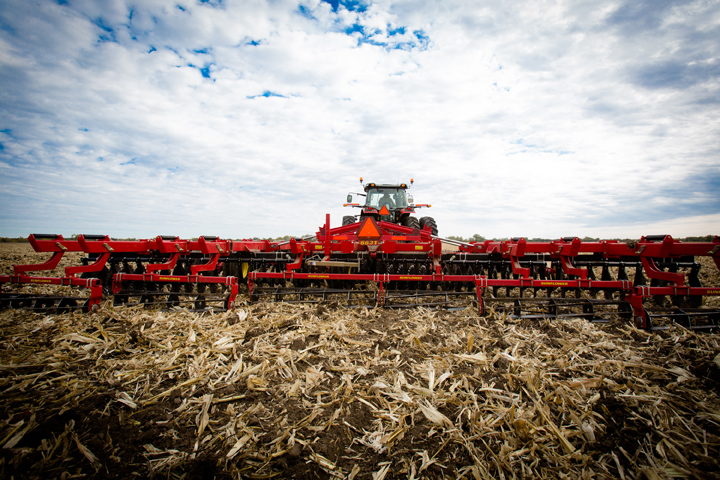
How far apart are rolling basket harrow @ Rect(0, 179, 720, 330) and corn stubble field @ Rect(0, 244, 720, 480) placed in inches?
24.3

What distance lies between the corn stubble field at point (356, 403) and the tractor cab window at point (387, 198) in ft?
24.2

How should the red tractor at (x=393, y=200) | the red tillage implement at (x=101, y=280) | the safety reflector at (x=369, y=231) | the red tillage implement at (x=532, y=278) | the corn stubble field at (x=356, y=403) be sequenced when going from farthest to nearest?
the red tractor at (x=393, y=200) → the safety reflector at (x=369, y=231) → the red tillage implement at (x=101, y=280) → the red tillage implement at (x=532, y=278) → the corn stubble field at (x=356, y=403)

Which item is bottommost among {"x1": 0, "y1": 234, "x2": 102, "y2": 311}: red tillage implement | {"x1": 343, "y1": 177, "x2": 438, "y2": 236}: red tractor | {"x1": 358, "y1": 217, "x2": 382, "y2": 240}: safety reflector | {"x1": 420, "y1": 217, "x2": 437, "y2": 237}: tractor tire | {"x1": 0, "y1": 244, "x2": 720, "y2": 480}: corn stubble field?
{"x1": 0, "y1": 244, "x2": 720, "y2": 480}: corn stubble field

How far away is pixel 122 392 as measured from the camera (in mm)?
2418

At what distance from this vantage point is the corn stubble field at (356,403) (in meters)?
1.82

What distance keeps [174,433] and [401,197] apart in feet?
31.2

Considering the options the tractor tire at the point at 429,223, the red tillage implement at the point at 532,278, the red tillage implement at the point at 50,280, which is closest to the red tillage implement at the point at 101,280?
the red tillage implement at the point at 50,280

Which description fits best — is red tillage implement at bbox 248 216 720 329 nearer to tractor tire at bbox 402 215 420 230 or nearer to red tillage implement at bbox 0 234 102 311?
red tillage implement at bbox 0 234 102 311

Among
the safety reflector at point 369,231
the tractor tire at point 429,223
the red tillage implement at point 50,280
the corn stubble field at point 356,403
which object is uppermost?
the tractor tire at point 429,223

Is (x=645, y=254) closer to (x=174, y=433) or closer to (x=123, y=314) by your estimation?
(x=174, y=433)

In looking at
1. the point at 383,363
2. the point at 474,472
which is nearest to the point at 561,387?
the point at 474,472

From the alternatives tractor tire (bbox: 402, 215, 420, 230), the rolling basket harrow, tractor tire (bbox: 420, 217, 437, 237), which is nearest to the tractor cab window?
tractor tire (bbox: 402, 215, 420, 230)

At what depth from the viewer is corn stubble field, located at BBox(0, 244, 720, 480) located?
1821mm

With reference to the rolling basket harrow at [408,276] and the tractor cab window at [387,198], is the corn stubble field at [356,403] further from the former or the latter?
the tractor cab window at [387,198]
